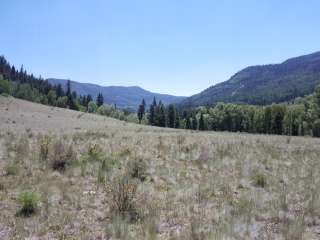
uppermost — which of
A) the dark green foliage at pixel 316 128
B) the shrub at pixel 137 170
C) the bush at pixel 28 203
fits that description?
the dark green foliage at pixel 316 128

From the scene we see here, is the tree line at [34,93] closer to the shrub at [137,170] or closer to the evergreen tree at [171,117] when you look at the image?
the evergreen tree at [171,117]

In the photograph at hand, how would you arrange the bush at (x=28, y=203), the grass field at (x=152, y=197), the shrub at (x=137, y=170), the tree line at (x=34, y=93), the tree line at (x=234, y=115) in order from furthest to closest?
the tree line at (x=34, y=93), the tree line at (x=234, y=115), the shrub at (x=137, y=170), the bush at (x=28, y=203), the grass field at (x=152, y=197)

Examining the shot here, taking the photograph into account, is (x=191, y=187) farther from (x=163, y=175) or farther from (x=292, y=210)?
(x=292, y=210)

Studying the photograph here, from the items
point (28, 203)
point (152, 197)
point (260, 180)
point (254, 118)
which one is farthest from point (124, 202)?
point (254, 118)

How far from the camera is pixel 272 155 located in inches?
578

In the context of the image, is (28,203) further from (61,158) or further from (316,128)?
(316,128)

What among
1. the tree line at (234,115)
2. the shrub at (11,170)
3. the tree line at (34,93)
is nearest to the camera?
the shrub at (11,170)

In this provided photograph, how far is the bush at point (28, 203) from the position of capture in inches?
254

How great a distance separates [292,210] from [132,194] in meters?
3.45

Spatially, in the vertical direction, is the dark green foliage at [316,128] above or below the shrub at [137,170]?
above

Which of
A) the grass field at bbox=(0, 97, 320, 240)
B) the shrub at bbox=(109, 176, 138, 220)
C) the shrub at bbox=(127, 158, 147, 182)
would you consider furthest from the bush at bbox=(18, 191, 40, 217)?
the shrub at bbox=(127, 158, 147, 182)

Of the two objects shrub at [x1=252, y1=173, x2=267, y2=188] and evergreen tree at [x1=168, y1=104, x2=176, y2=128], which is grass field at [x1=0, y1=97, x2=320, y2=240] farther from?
evergreen tree at [x1=168, y1=104, x2=176, y2=128]

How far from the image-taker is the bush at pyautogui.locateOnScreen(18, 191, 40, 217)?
6457 millimetres

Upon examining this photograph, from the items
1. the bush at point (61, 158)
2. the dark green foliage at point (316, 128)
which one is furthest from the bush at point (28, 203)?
the dark green foliage at point (316, 128)
